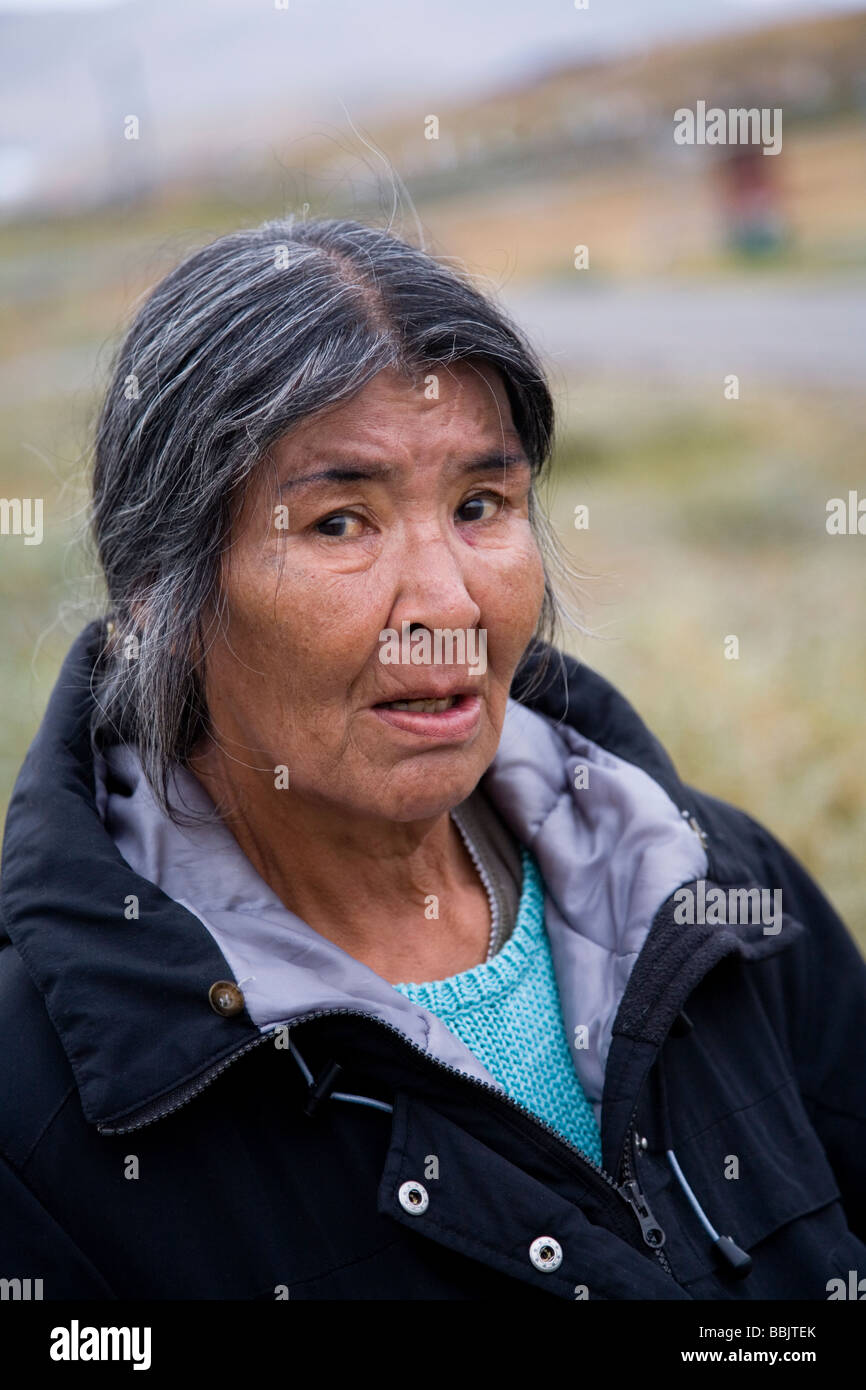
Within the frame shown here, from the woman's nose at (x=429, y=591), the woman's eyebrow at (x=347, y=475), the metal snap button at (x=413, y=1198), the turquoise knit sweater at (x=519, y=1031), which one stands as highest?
the woman's eyebrow at (x=347, y=475)

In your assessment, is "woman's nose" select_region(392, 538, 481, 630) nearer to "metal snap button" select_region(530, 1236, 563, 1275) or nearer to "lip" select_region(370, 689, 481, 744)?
"lip" select_region(370, 689, 481, 744)

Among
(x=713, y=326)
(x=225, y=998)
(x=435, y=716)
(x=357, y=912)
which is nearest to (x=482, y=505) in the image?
(x=435, y=716)

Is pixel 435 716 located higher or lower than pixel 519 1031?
higher

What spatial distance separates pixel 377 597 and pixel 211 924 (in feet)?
1.56

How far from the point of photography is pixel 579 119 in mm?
19359

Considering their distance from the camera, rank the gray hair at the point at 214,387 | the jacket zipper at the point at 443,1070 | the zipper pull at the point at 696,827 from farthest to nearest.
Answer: the zipper pull at the point at 696,827 → the gray hair at the point at 214,387 → the jacket zipper at the point at 443,1070

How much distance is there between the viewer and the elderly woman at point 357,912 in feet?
5.15

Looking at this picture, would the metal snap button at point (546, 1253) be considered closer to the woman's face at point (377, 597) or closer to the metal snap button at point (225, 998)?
the metal snap button at point (225, 998)

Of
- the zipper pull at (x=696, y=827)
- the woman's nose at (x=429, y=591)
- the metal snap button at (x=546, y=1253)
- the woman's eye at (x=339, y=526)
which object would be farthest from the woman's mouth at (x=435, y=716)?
the metal snap button at (x=546, y=1253)

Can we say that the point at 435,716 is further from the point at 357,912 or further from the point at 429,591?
the point at 357,912

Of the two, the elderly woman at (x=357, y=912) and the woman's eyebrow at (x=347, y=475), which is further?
the woman's eyebrow at (x=347, y=475)

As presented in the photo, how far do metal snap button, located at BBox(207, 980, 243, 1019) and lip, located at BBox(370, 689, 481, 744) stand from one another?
1.33 feet

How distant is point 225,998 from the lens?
1573 mm

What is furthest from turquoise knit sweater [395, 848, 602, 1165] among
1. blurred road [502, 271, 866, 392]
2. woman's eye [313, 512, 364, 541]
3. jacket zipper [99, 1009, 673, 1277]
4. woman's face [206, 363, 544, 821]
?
blurred road [502, 271, 866, 392]
